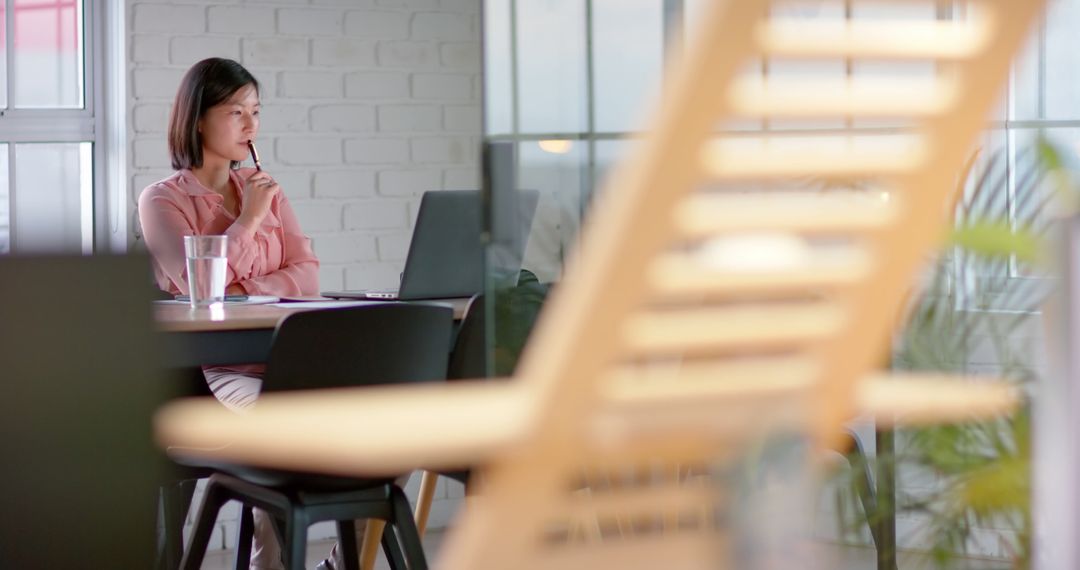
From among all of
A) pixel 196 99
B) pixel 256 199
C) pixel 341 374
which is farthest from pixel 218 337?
pixel 196 99

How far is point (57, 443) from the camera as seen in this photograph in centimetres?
202

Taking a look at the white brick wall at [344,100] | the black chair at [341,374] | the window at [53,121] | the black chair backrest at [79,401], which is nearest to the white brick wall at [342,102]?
the white brick wall at [344,100]

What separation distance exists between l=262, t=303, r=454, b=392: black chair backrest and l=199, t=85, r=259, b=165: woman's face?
1342 millimetres

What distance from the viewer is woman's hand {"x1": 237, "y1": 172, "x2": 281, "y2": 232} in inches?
142

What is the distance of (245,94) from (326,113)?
1.83 feet

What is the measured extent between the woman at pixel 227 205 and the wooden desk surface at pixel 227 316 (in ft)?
1.58

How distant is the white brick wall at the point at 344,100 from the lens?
417 cm

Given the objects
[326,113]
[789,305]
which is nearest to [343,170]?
[326,113]

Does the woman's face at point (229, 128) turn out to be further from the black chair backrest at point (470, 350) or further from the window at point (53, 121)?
the black chair backrest at point (470, 350)

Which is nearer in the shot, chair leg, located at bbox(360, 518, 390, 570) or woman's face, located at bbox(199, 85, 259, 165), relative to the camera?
chair leg, located at bbox(360, 518, 390, 570)

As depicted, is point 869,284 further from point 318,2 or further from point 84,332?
point 318,2

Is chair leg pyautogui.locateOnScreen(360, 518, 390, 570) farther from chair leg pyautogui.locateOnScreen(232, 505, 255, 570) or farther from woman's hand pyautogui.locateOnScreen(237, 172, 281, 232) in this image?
woman's hand pyautogui.locateOnScreen(237, 172, 281, 232)

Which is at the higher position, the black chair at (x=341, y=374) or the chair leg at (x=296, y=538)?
the black chair at (x=341, y=374)

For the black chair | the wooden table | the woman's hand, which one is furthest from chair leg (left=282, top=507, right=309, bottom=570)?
the woman's hand
